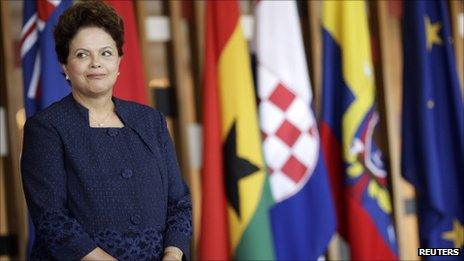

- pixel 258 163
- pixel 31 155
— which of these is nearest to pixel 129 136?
pixel 31 155

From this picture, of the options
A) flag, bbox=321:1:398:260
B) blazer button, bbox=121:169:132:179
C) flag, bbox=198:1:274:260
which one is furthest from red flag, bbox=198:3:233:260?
blazer button, bbox=121:169:132:179

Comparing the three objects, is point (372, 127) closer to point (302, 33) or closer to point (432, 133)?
point (432, 133)

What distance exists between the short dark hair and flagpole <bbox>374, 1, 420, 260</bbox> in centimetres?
195

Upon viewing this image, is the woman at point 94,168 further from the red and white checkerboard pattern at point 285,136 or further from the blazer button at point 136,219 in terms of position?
the red and white checkerboard pattern at point 285,136

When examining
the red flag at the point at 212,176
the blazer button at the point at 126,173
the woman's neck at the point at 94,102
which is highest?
the woman's neck at the point at 94,102

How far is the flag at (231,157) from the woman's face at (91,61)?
4.14ft

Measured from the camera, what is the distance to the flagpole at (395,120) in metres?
3.01

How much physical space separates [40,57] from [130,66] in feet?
1.15

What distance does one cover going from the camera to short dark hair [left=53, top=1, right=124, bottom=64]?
1.32 m

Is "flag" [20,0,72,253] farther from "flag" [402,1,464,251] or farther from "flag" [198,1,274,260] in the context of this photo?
"flag" [402,1,464,251]
